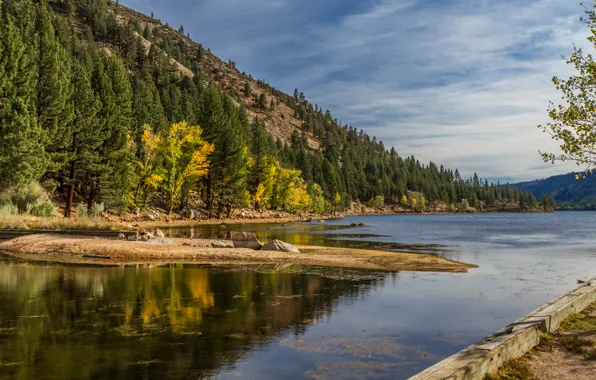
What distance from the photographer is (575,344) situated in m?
11.0

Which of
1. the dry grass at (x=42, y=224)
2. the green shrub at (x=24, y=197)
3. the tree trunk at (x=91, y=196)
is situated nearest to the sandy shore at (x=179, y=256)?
the dry grass at (x=42, y=224)

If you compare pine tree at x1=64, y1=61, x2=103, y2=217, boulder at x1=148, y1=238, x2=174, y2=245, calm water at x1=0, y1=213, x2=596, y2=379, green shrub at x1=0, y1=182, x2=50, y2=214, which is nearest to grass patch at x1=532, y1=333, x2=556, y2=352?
calm water at x1=0, y1=213, x2=596, y2=379

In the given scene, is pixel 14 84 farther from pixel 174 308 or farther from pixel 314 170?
pixel 314 170

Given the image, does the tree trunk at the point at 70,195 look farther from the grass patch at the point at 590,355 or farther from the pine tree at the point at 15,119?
the grass patch at the point at 590,355

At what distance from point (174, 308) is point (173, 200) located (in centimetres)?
6205

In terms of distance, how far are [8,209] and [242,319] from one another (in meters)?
37.3

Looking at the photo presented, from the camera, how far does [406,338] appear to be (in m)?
13.3

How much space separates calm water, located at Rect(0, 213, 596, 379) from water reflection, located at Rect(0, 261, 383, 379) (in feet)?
0.15

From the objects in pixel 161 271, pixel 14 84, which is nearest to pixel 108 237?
pixel 161 271

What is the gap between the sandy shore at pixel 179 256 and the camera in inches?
1129

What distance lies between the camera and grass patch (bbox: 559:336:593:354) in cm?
1068

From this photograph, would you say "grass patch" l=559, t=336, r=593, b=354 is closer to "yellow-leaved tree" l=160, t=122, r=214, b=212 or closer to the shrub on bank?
the shrub on bank

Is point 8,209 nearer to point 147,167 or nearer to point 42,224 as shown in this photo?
point 42,224

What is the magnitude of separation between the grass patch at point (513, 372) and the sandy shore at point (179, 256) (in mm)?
18361
